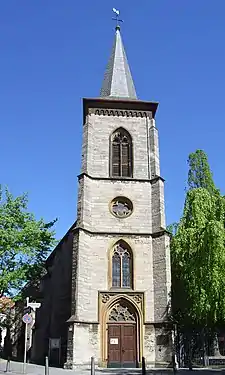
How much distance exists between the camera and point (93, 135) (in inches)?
1142

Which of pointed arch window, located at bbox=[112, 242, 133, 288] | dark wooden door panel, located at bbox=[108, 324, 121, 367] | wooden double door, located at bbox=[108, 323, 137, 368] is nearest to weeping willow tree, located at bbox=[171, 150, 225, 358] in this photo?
pointed arch window, located at bbox=[112, 242, 133, 288]

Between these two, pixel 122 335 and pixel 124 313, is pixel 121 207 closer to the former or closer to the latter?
pixel 124 313

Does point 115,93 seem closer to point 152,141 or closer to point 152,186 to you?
point 152,141

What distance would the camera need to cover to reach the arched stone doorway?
23.1m

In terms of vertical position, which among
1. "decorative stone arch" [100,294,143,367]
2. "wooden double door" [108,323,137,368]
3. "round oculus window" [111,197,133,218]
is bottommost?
"wooden double door" [108,323,137,368]

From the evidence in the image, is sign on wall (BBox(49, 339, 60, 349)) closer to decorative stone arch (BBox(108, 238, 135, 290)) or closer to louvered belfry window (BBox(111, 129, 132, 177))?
decorative stone arch (BBox(108, 238, 135, 290))

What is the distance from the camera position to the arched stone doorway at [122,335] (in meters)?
23.1

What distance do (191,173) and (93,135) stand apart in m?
7.83

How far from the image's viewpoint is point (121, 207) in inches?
1054

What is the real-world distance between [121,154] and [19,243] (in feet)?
29.2

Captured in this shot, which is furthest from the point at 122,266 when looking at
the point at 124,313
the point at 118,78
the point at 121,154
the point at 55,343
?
the point at 118,78

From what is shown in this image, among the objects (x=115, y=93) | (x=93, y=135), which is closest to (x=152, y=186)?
(x=93, y=135)

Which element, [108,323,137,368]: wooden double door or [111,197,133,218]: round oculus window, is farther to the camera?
[111,197,133,218]: round oculus window

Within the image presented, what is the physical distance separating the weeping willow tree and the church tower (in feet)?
3.85
